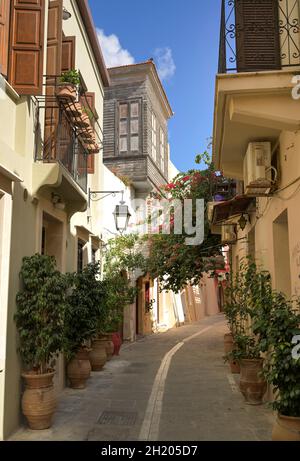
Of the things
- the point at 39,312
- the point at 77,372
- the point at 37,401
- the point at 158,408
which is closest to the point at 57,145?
the point at 39,312

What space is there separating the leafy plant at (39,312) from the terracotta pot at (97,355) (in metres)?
4.39

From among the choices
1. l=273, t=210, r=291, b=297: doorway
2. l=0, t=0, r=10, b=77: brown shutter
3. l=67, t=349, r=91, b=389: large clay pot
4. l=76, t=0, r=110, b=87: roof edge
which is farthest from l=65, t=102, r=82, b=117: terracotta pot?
l=67, t=349, r=91, b=389: large clay pot

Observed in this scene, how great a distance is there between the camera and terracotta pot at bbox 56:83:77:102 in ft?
24.4

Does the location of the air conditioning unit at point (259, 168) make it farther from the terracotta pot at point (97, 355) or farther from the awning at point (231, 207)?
the terracotta pot at point (97, 355)

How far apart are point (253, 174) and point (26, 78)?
3.45m

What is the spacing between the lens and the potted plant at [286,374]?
4.66m

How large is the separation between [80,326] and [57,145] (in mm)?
3596

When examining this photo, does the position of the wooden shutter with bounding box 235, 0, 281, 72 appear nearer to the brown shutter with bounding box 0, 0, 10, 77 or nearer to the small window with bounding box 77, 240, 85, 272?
the brown shutter with bounding box 0, 0, 10, 77

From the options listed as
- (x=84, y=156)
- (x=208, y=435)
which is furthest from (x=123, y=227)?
(x=208, y=435)

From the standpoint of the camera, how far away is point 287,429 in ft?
15.4

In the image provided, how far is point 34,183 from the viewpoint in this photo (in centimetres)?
718

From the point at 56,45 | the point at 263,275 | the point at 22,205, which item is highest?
the point at 56,45
